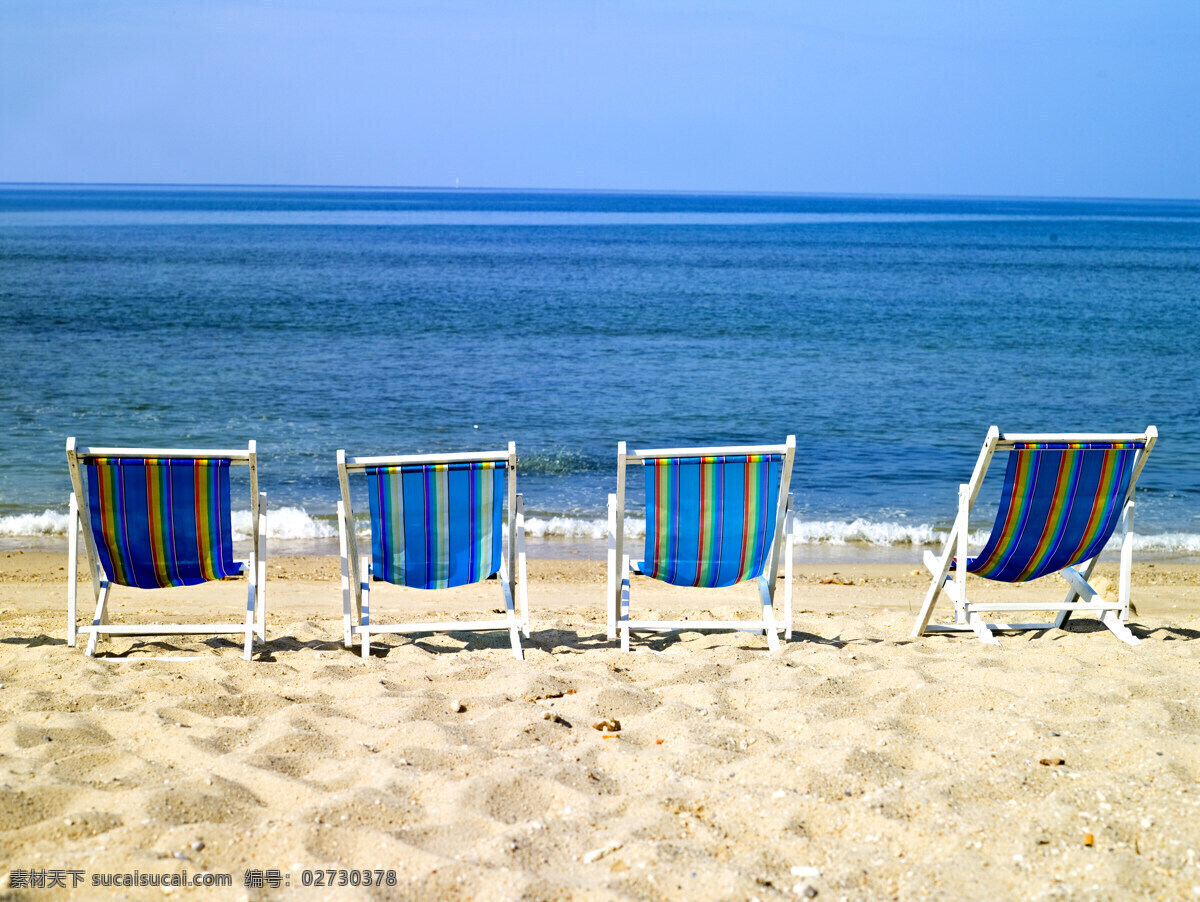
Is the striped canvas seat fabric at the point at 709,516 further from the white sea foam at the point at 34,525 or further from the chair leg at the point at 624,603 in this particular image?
the white sea foam at the point at 34,525

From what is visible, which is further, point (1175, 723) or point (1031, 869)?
point (1175, 723)

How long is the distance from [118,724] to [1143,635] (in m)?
4.67

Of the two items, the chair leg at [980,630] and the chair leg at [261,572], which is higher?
the chair leg at [261,572]

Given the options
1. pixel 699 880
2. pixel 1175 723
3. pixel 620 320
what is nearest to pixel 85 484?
pixel 699 880

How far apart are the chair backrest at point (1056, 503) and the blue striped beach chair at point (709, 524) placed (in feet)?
3.18

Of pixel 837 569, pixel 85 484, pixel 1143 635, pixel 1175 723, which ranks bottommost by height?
pixel 837 569

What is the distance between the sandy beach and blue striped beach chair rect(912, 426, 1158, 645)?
0.25 metres

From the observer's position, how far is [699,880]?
251 centimetres

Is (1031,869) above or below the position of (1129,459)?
below

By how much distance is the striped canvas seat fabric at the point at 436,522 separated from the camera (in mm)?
4621

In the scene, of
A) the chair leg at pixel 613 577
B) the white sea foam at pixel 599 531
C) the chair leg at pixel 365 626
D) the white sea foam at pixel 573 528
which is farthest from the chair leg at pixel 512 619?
the white sea foam at pixel 573 528

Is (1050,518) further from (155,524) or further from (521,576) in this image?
(155,524)

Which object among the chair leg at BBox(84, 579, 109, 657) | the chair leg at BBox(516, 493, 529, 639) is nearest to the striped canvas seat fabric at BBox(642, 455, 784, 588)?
the chair leg at BBox(516, 493, 529, 639)

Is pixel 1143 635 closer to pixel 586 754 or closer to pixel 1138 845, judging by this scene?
pixel 1138 845
